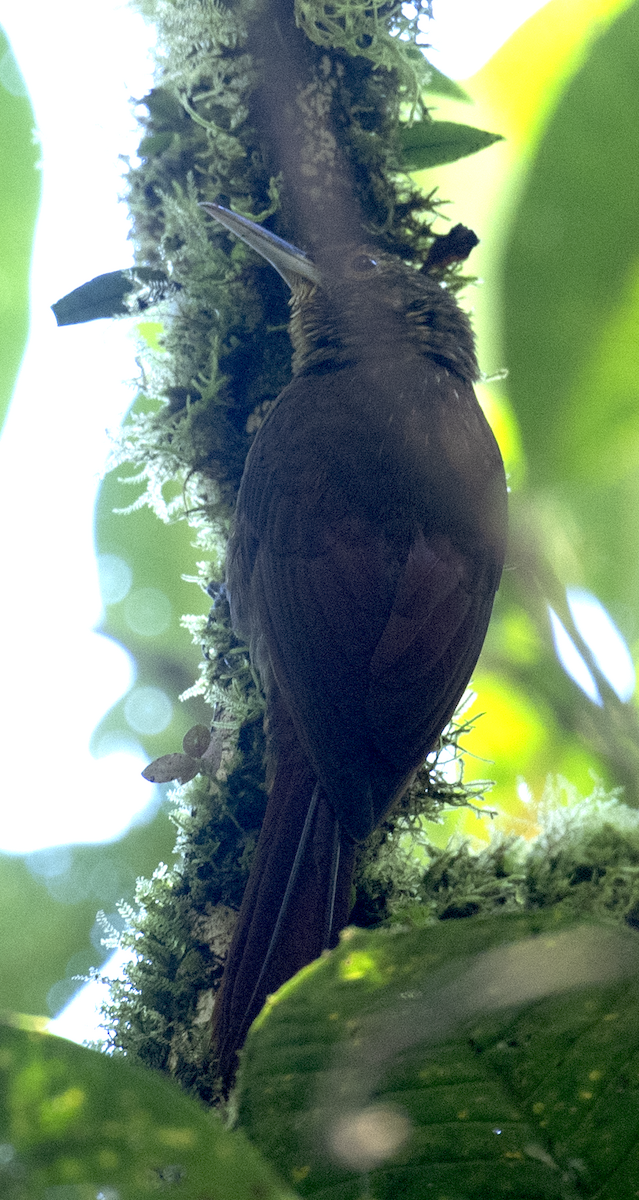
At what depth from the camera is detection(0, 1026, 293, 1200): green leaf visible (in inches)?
18.0

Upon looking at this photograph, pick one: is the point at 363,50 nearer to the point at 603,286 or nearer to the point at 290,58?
the point at 290,58

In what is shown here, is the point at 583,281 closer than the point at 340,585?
No

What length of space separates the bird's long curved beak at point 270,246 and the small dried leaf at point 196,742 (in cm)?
99

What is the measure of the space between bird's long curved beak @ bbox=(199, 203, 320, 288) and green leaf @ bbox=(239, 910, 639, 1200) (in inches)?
66.0

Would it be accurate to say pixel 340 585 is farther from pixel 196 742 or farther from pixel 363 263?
pixel 363 263

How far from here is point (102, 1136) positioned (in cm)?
48

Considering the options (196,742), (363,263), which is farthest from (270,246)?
(196,742)

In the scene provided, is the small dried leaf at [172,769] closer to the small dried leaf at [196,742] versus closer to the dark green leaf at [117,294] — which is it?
the small dried leaf at [196,742]

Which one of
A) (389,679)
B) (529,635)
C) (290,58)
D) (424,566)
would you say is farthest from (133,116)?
(529,635)

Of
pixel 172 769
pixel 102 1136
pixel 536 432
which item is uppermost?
pixel 536 432

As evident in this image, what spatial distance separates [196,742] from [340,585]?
0.42 m

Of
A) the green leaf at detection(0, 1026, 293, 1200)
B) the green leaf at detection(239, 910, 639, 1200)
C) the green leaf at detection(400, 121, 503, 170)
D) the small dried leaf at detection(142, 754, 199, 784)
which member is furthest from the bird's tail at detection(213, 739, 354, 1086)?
the green leaf at detection(400, 121, 503, 170)

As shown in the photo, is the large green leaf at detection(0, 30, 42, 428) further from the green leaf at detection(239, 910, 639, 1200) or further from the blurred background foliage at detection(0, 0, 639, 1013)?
the green leaf at detection(239, 910, 639, 1200)

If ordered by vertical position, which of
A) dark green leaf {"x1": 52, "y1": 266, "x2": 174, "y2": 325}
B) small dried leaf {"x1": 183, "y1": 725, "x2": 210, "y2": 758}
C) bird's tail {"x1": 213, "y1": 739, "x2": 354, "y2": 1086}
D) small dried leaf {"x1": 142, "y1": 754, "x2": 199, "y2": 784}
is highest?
dark green leaf {"x1": 52, "y1": 266, "x2": 174, "y2": 325}
